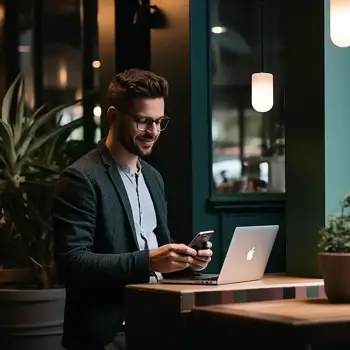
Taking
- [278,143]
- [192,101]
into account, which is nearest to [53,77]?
[192,101]

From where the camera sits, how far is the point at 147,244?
2.98 m

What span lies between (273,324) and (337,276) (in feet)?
1.20

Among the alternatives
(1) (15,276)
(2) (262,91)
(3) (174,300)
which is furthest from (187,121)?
(3) (174,300)

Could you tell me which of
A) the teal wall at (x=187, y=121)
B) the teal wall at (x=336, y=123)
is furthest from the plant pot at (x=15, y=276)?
the teal wall at (x=336, y=123)

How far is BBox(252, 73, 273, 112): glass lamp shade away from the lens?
5.32 metres

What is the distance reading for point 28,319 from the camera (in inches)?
171

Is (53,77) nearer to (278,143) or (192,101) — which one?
(192,101)

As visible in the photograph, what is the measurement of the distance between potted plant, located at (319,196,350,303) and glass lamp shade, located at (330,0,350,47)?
2.26 feet

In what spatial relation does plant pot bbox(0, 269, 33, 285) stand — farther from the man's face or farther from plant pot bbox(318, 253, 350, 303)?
plant pot bbox(318, 253, 350, 303)

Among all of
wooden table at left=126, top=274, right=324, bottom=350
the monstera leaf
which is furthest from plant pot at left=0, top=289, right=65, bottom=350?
wooden table at left=126, top=274, right=324, bottom=350

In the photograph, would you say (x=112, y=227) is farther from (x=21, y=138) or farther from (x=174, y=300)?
(x=21, y=138)

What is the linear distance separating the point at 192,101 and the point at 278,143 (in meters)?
1.23

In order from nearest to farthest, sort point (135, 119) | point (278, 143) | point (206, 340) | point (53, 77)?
point (206, 340) → point (135, 119) → point (53, 77) → point (278, 143)

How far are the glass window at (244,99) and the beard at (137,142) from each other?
2300 mm
